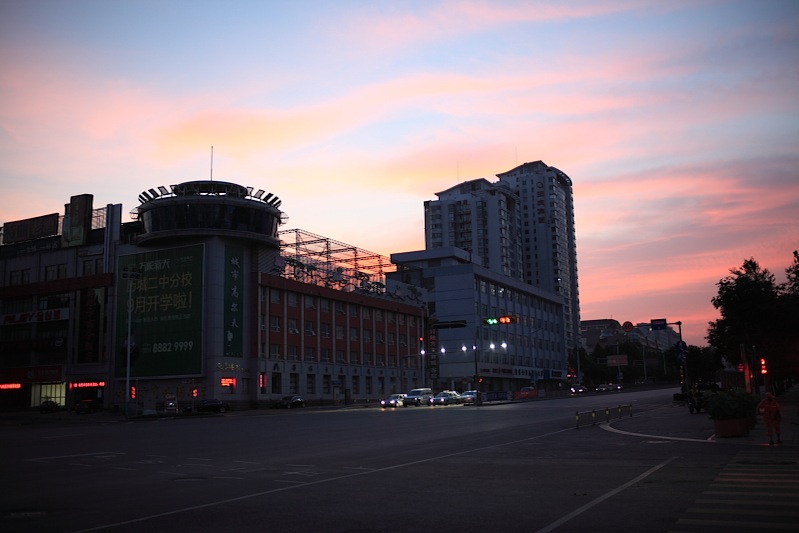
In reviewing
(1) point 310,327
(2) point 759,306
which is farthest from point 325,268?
(2) point 759,306

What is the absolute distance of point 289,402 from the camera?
81.5 metres

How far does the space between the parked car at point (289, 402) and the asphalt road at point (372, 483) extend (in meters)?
52.1

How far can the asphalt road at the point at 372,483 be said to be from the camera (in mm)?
11562

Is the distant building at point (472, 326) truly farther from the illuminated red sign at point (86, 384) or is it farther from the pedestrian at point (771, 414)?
the pedestrian at point (771, 414)

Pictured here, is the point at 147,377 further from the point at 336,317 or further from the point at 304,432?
the point at 304,432

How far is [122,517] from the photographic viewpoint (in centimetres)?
1232

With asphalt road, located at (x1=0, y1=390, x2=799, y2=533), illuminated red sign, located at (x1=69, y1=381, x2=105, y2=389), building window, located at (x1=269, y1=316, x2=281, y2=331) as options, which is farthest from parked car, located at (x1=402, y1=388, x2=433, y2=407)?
asphalt road, located at (x1=0, y1=390, x2=799, y2=533)

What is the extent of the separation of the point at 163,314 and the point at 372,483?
237 feet

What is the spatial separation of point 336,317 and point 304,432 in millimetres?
65544

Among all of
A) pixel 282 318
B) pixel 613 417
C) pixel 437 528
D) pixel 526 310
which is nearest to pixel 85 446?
pixel 437 528

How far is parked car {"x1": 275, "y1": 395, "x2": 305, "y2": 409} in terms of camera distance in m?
81.4

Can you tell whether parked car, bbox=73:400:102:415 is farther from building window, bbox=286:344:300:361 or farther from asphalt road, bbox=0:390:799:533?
asphalt road, bbox=0:390:799:533

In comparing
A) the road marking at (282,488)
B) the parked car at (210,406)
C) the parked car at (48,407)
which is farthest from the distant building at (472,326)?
the road marking at (282,488)

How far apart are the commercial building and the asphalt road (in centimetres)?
5242
